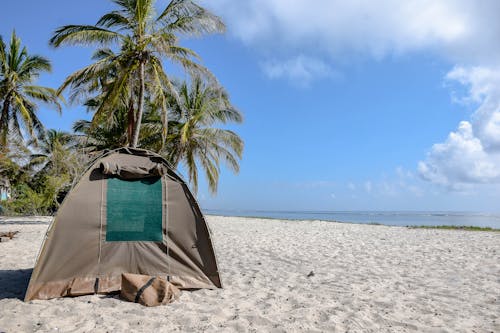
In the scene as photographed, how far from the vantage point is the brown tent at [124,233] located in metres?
4.64

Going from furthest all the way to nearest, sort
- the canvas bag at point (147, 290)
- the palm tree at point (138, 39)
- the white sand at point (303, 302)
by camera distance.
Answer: the palm tree at point (138, 39) → the canvas bag at point (147, 290) → the white sand at point (303, 302)

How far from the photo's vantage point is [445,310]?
170 inches

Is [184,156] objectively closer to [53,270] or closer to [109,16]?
[109,16]

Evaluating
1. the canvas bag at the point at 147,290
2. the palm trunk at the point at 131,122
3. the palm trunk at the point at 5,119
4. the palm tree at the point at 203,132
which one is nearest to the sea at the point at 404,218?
the palm tree at the point at 203,132

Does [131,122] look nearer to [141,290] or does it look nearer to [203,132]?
[203,132]

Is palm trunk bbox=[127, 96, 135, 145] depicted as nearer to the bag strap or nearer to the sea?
the bag strap

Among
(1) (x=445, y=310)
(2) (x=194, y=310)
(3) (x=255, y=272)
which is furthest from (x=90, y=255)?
(1) (x=445, y=310)

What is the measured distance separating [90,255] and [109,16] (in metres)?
8.50

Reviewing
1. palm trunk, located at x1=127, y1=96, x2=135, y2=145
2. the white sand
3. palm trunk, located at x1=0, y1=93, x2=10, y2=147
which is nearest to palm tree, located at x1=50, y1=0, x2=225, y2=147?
palm trunk, located at x1=127, y1=96, x2=135, y2=145

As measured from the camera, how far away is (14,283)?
5105 mm

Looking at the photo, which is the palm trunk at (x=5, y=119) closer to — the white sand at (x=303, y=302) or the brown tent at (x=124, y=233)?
the white sand at (x=303, y=302)

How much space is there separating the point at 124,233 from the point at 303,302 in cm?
257

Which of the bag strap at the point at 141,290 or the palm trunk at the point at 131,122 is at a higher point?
the palm trunk at the point at 131,122

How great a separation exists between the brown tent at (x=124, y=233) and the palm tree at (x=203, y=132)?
11691 mm
